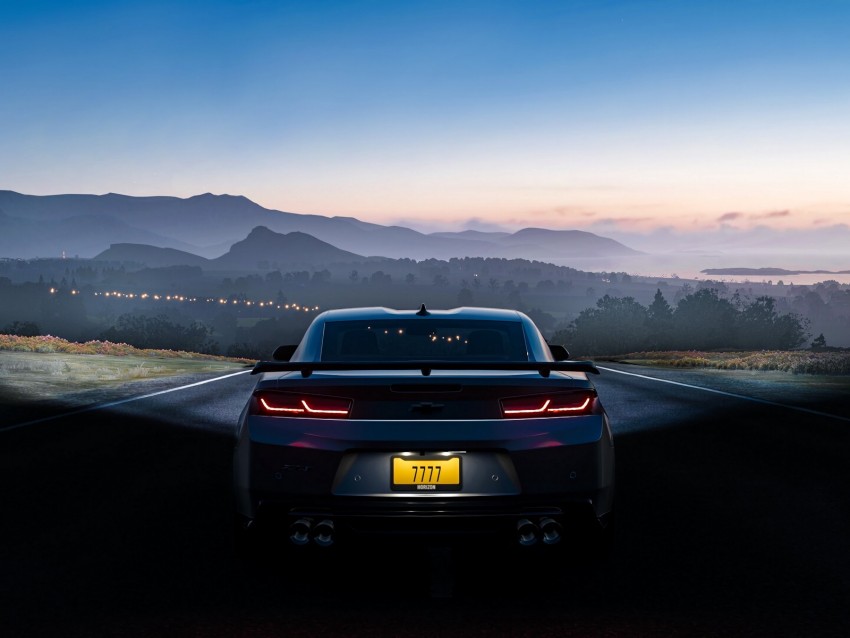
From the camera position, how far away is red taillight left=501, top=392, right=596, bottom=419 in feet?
17.6

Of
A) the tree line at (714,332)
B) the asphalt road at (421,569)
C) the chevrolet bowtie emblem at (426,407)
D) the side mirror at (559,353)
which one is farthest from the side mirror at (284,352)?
the tree line at (714,332)

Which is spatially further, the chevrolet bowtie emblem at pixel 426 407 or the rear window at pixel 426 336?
the rear window at pixel 426 336

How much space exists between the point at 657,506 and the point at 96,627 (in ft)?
15.1

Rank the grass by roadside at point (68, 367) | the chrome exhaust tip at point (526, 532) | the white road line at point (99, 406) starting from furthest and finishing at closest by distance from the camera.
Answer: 1. the grass by roadside at point (68, 367)
2. the white road line at point (99, 406)
3. the chrome exhaust tip at point (526, 532)

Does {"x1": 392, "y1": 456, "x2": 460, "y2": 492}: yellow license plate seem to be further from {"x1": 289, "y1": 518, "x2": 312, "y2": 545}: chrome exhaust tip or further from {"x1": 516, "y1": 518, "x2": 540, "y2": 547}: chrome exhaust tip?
{"x1": 289, "y1": 518, "x2": 312, "y2": 545}: chrome exhaust tip

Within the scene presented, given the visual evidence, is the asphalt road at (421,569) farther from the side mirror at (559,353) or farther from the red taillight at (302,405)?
the side mirror at (559,353)

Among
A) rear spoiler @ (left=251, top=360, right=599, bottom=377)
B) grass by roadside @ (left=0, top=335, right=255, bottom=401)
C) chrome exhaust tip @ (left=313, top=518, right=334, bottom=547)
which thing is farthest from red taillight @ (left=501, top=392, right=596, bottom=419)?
grass by roadside @ (left=0, top=335, right=255, bottom=401)

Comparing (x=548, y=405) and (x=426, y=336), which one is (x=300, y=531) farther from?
(x=426, y=336)

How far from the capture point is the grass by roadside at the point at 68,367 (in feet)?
67.5

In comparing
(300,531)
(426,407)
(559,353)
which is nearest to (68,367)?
(559,353)

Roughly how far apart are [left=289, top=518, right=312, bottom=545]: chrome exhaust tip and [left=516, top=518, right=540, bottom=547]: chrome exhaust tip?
110cm

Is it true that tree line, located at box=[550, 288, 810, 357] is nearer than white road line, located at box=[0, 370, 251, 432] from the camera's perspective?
No

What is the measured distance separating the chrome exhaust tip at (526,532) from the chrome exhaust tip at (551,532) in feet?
0.14

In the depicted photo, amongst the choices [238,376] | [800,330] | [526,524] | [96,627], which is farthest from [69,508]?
[800,330]
